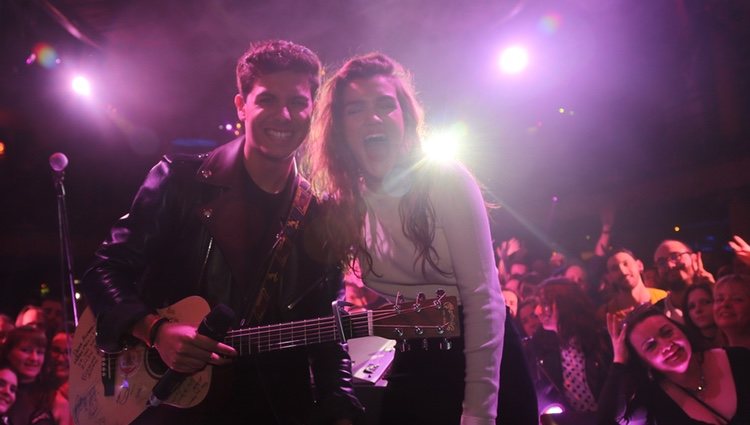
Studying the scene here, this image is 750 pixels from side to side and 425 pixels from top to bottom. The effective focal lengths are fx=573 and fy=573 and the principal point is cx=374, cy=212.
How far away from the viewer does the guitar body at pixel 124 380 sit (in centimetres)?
220

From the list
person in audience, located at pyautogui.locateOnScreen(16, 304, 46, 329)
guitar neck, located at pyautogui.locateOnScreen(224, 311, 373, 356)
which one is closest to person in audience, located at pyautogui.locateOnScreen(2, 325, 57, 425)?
person in audience, located at pyautogui.locateOnScreen(16, 304, 46, 329)

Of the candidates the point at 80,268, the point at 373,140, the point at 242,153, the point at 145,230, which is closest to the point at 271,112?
the point at 242,153

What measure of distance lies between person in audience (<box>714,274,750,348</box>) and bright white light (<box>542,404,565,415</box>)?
1350 mm

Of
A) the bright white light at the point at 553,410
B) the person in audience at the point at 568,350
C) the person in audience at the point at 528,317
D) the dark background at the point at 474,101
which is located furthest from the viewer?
the dark background at the point at 474,101

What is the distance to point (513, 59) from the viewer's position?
9.69 meters

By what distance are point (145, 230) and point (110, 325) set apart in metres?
0.39

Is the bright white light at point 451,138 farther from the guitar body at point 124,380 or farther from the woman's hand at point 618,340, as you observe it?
the guitar body at point 124,380

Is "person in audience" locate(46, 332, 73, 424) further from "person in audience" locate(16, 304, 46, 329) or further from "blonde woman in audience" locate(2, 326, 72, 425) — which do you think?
"person in audience" locate(16, 304, 46, 329)

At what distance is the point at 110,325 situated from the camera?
2.18m

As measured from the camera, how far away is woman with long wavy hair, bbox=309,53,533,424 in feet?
6.22

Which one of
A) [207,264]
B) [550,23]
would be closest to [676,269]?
[550,23]

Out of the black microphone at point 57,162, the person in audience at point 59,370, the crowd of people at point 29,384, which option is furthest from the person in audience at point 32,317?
the black microphone at point 57,162

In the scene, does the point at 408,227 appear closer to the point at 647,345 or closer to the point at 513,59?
the point at 647,345

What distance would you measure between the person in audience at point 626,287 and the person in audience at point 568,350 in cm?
77
